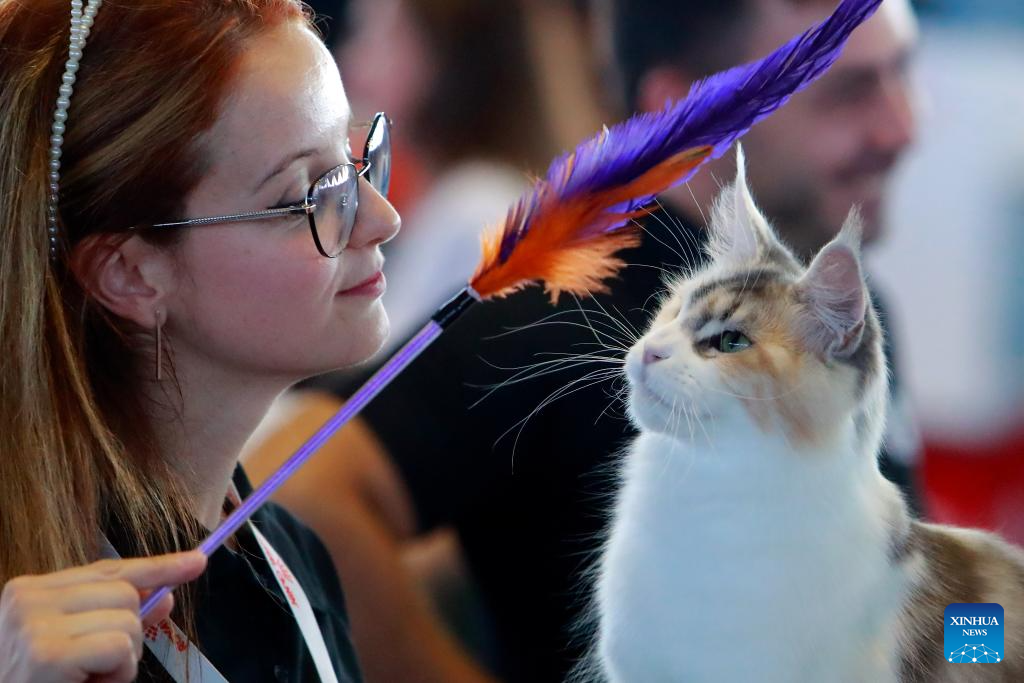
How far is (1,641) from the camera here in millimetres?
651

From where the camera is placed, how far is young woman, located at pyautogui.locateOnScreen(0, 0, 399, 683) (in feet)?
2.59

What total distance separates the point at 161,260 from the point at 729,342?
0.45 meters

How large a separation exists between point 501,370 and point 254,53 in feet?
1.12

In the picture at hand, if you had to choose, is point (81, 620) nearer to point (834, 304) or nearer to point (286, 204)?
point (286, 204)

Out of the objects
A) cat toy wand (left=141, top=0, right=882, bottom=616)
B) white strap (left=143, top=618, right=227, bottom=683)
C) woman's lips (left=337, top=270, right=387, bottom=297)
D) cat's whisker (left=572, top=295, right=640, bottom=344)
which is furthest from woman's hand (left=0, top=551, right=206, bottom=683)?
cat's whisker (left=572, top=295, right=640, bottom=344)

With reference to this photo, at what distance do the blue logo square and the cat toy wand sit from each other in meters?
0.38

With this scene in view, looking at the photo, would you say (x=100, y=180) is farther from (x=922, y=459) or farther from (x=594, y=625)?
(x=922, y=459)

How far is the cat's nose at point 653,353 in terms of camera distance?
76 centimetres

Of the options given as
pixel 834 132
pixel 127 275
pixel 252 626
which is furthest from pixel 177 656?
pixel 834 132

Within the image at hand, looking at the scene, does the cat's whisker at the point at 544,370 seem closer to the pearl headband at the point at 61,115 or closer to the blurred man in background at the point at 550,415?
the blurred man in background at the point at 550,415

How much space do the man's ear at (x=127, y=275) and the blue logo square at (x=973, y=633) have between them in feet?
2.19

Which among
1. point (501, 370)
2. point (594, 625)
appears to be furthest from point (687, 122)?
point (594, 625)

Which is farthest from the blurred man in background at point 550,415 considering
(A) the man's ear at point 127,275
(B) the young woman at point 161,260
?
(A) the man's ear at point 127,275

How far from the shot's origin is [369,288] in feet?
2.85
